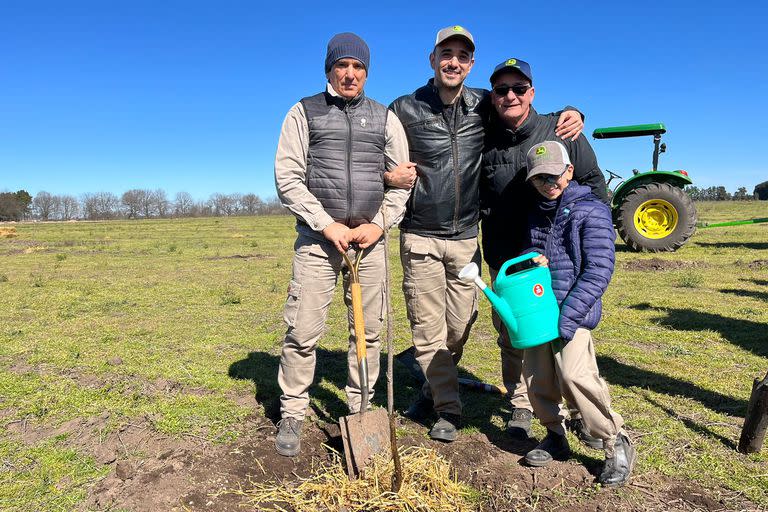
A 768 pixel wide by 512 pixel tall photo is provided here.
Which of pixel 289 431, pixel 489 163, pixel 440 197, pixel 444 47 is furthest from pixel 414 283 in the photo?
pixel 444 47

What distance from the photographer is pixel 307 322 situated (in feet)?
12.0

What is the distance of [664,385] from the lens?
15.9ft

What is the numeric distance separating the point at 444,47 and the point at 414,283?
5.28ft

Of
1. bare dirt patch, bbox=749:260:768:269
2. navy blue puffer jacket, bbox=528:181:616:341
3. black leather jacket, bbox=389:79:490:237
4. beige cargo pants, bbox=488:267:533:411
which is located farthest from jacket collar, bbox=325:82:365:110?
bare dirt patch, bbox=749:260:768:269

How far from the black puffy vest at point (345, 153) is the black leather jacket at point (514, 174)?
785mm

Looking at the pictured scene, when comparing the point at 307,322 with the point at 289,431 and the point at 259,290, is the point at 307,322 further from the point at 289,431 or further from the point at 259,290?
the point at 259,290

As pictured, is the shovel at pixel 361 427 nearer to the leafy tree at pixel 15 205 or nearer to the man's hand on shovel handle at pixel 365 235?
the man's hand on shovel handle at pixel 365 235

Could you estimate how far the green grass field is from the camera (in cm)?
354

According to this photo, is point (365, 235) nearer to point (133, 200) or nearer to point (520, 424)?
point (520, 424)

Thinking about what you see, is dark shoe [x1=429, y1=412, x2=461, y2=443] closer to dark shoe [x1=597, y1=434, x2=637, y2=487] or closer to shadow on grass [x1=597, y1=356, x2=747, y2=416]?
dark shoe [x1=597, y1=434, x2=637, y2=487]

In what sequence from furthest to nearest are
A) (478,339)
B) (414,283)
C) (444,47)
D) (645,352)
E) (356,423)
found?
(478,339) → (645,352) → (414,283) → (444,47) → (356,423)

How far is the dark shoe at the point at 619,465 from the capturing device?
10.2ft

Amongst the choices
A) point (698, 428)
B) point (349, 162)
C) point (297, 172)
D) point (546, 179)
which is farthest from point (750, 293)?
point (297, 172)

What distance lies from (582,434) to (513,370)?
0.67m
